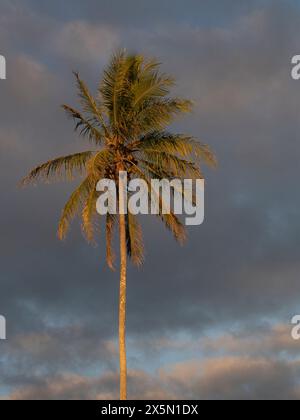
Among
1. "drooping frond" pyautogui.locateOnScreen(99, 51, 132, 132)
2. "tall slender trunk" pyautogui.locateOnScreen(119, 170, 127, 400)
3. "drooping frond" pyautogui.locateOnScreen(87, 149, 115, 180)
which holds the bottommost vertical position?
"tall slender trunk" pyautogui.locateOnScreen(119, 170, 127, 400)

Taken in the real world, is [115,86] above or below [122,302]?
above

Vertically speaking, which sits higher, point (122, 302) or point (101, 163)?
point (101, 163)

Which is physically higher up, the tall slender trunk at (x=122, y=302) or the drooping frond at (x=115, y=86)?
the drooping frond at (x=115, y=86)

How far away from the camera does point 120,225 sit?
64312 mm

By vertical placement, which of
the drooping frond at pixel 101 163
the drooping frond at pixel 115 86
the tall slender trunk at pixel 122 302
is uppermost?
the drooping frond at pixel 115 86

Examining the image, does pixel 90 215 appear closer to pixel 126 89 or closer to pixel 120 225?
pixel 120 225

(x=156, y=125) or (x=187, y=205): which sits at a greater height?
(x=156, y=125)

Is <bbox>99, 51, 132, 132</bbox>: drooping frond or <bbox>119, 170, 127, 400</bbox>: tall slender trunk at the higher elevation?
<bbox>99, 51, 132, 132</bbox>: drooping frond

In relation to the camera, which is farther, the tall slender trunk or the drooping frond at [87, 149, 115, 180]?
the drooping frond at [87, 149, 115, 180]

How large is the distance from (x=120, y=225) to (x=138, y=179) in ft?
8.71
